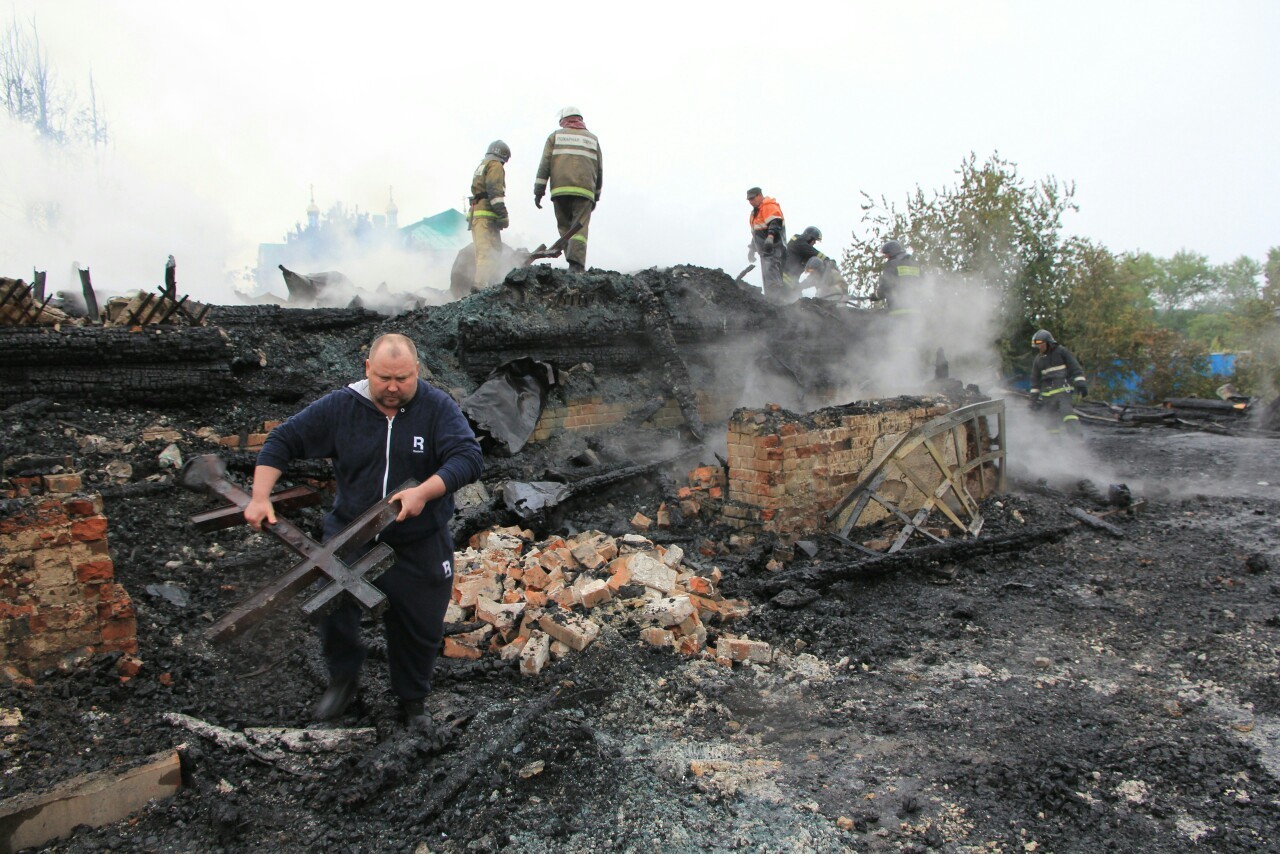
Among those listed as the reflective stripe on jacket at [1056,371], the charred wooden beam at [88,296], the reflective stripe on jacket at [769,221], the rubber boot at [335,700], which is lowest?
the rubber boot at [335,700]

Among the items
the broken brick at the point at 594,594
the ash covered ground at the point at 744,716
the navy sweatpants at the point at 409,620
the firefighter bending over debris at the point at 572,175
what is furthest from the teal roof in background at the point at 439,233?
the navy sweatpants at the point at 409,620

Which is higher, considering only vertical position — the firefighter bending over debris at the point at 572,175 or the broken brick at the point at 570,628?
the firefighter bending over debris at the point at 572,175

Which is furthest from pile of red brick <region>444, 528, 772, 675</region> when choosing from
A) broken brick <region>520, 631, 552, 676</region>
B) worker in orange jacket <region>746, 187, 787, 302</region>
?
worker in orange jacket <region>746, 187, 787, 302</region>

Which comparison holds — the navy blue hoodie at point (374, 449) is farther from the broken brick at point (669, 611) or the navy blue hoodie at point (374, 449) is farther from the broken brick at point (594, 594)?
the broken brick at point (669, 611)

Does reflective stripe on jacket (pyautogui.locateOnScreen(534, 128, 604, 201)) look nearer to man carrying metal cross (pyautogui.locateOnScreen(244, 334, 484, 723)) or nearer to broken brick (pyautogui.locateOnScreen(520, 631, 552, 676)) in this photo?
broken brick (pyautogui.locateOnScreen(520, 631, 552, 676))

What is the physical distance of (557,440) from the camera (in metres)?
7.53

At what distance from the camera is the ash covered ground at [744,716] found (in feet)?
8.52

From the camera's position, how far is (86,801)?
8.04 ft

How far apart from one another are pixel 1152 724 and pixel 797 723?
5.42 ft

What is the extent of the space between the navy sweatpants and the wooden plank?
666 millimetres

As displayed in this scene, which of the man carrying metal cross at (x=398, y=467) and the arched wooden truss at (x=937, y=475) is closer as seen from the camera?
the man carrying metal cross at (x=398, y=467)

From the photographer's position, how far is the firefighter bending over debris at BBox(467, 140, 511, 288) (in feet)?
30.7

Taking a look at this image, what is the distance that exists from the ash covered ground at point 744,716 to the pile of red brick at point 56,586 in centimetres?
12

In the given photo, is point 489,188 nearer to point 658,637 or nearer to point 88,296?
point 88,296
